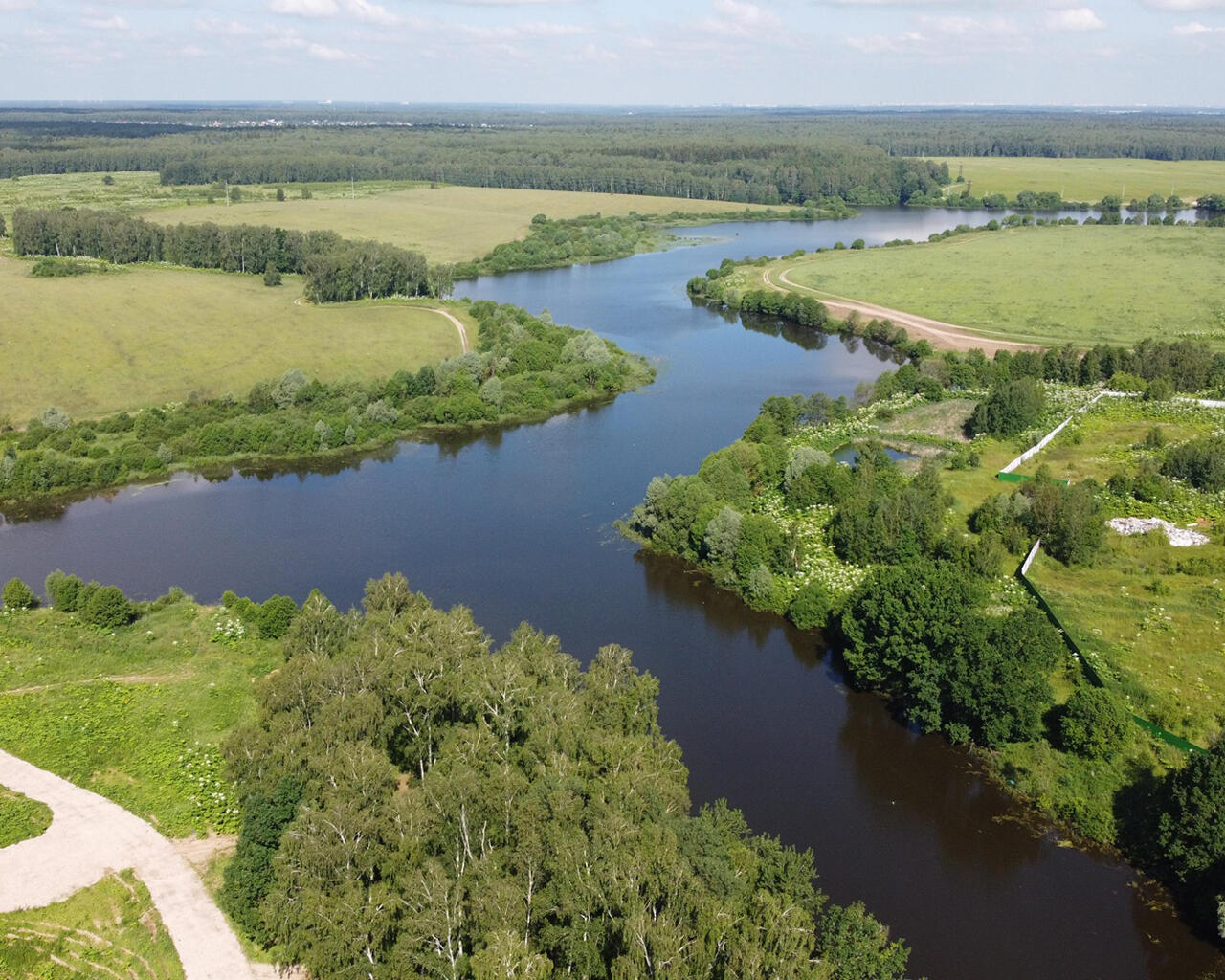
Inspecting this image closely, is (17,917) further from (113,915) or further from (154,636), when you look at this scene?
(154,636)

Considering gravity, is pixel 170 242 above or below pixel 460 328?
above

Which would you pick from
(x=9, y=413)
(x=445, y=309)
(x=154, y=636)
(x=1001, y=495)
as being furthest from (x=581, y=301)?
(x=154, y=636)

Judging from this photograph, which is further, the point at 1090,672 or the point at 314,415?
the point at 314,415

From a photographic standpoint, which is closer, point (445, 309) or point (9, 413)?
point (9, 413)

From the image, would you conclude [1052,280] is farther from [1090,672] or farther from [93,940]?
[93,940]

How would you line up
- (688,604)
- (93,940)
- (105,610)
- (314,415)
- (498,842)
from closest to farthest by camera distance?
(93,940) < (498,842) < (105,610) < (688,604) < (314,415)

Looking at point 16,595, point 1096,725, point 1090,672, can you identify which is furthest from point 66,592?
point 1090,672

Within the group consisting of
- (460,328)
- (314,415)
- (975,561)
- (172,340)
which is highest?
(460,328)
